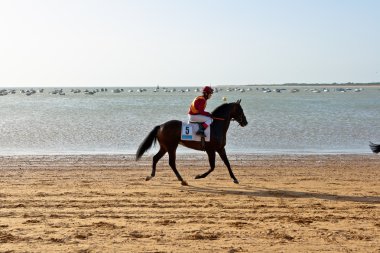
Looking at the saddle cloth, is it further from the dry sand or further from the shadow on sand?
the shadow on sand

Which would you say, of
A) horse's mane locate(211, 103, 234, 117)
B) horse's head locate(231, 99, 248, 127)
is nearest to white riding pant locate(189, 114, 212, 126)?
horse's mane locate(211, 103, 234, 117)

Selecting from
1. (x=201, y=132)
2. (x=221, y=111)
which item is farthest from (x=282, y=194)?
(x=221, y=111)

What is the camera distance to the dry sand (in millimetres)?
7891

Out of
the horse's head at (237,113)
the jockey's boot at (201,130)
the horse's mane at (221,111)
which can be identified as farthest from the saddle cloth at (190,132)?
the horse's head at (237,113)

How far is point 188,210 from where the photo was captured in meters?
10.2

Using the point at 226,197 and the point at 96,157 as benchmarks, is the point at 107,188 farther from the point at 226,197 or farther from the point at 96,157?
the point at 96,157

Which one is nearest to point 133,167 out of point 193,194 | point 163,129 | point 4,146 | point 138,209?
point 163,129

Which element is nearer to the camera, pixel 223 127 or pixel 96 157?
pixel 223 127

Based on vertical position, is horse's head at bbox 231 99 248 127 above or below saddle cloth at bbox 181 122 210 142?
above

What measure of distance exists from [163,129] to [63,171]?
13.6 feet

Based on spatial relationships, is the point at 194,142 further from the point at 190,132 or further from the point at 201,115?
the point at 201,115

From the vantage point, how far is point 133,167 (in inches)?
691

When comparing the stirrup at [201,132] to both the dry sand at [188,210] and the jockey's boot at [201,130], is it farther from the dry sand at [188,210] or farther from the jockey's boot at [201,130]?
the dry sand at [188,210]

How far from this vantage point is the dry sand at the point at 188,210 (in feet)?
25.9
